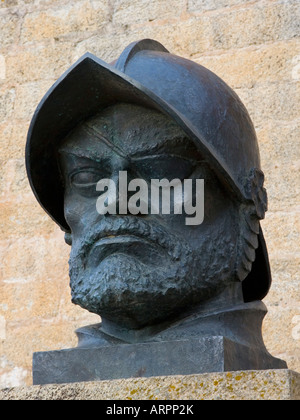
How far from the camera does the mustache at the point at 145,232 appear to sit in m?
2.91

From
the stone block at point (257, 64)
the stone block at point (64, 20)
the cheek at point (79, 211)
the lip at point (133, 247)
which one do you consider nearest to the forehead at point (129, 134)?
the cheek at point (79, 211)

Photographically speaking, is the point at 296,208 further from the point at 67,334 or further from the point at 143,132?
the point at 143,132

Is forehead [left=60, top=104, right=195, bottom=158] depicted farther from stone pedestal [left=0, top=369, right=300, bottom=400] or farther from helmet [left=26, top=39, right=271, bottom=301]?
stone pedestal [left=0, top=369, right=300, bottom=400]

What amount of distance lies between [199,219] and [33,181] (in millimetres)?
556

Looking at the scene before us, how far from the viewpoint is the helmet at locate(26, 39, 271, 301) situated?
116 inches

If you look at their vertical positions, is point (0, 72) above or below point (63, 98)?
above

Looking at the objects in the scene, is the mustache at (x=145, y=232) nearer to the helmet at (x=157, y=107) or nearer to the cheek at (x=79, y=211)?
the cheek at (x=79, y=211)

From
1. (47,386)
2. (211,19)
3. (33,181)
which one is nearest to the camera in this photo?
(47,386)

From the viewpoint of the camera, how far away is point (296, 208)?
15.3 ft

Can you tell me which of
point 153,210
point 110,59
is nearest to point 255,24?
point 110,59

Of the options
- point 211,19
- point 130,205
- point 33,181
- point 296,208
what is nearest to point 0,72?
point 211,19

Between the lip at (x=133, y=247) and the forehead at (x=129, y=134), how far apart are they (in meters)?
0.24

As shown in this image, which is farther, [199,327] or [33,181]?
[33,181]

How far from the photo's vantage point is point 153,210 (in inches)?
116
